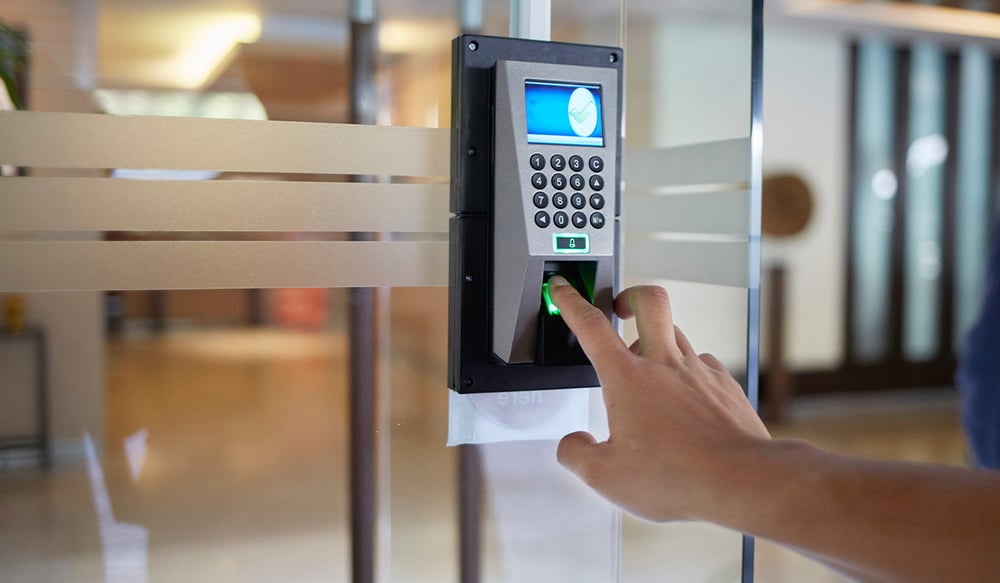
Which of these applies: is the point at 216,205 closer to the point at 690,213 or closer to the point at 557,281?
the point at 557,281

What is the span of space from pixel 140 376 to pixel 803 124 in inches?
218

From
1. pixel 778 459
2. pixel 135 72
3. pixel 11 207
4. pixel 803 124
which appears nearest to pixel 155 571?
pixel 11 207

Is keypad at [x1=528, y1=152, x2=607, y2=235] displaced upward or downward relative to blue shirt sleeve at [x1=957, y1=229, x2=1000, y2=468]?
A: upward

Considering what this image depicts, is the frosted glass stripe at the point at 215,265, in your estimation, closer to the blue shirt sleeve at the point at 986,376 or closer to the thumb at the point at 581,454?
the thumb at the point at 581,454

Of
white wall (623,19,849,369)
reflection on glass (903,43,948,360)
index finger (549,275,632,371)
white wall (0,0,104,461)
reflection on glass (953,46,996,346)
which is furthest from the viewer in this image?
reflection on glass (953,46,996,346)

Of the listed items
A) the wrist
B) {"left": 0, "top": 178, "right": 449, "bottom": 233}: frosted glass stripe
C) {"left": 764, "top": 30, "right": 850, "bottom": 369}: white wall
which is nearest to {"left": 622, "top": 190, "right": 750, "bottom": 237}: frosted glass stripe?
{"left": 0, "top": 178, "right": 449, "bottom": 233}: frosted glass stripe

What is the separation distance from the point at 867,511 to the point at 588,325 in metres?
0.30

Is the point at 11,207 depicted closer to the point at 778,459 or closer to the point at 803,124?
the point at 778,459

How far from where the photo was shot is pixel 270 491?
980 millimetres

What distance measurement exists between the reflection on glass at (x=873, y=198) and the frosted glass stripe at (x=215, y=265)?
18.5 feet

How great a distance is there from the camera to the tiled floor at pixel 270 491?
890mm

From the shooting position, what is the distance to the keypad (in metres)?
0.87

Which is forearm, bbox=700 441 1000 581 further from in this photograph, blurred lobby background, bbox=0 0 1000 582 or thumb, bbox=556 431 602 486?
blurred lobby background, bbox=0 0 1000 582

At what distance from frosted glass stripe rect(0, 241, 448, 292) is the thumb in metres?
0.24
